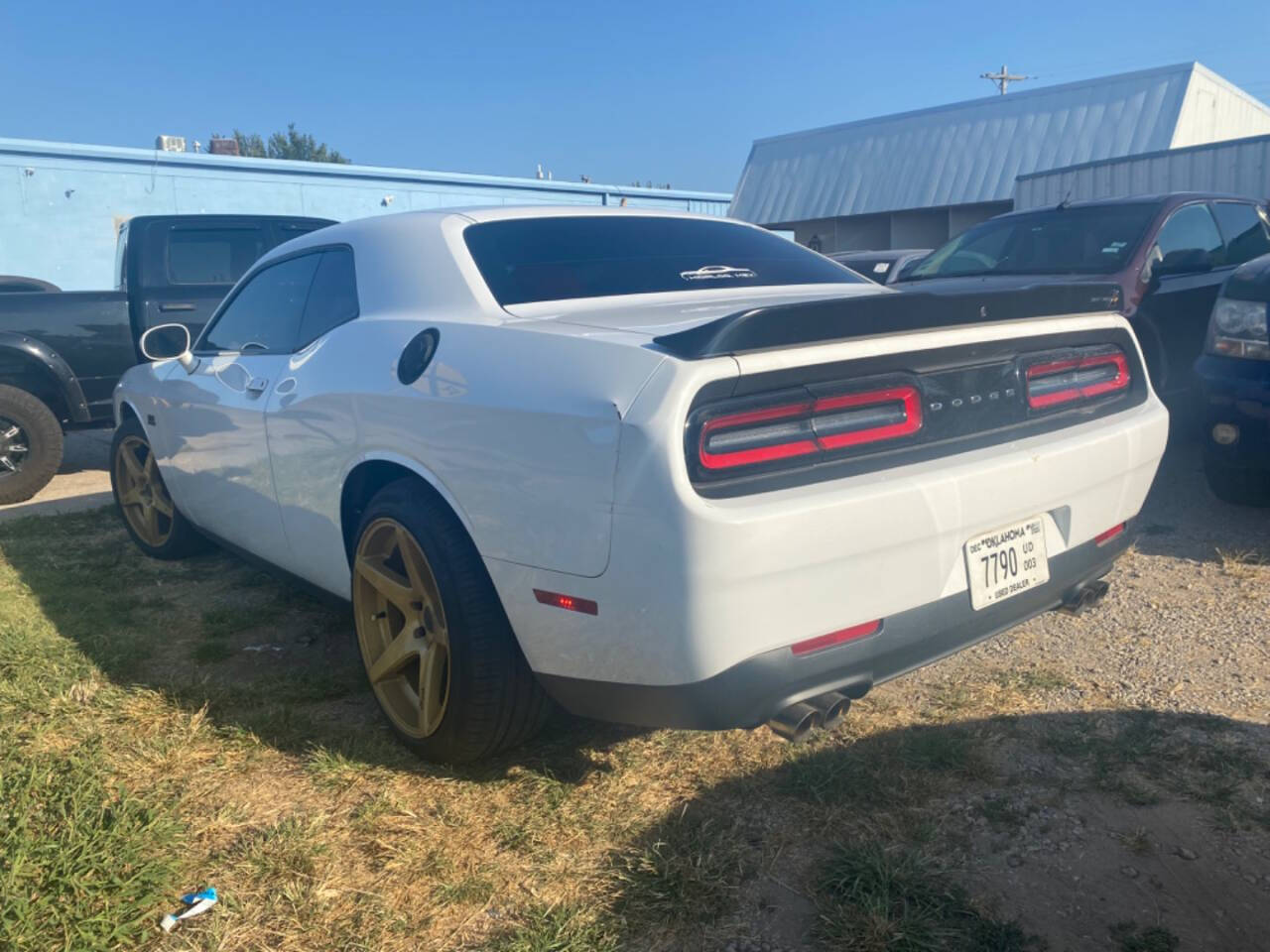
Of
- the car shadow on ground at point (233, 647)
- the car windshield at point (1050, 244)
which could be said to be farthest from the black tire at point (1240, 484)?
the car shadow on ground at point (233, 647)

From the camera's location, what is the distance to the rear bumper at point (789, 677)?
6.98 feet

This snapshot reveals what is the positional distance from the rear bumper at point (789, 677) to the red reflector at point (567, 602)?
18 cm

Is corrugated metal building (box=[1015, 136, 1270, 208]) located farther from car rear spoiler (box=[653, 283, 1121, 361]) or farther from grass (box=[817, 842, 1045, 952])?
grass (box=[817, 842, 1045, 952])

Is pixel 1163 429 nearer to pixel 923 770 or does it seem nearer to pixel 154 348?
pixel 923 770

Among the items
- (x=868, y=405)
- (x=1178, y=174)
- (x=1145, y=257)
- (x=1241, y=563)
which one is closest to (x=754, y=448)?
(x=868, y=405)

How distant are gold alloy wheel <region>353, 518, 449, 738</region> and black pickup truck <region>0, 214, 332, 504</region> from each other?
4966mm

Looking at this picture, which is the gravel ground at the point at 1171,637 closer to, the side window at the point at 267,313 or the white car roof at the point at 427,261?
the white car roof at the point at 427,261

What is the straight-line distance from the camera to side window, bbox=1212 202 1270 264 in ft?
21.0

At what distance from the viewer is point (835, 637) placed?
2203mm

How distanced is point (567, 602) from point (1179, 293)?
4928 mm

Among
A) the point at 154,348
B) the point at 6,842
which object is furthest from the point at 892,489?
the point at 154,348

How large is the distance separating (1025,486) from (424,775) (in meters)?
1.74

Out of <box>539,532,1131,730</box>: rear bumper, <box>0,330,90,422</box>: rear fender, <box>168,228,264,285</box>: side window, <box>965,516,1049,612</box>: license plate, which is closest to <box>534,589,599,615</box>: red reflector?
<box>539,532,1131,730</box>: rear bumper

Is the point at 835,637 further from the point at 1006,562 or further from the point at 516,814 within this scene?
the point at 516,814
